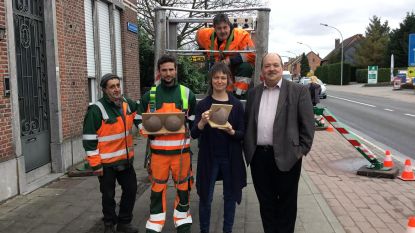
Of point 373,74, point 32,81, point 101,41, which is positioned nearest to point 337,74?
point 373,74

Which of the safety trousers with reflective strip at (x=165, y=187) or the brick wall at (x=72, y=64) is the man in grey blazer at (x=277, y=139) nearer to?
the safety trousers with reflective strip at (x=165, y=187)

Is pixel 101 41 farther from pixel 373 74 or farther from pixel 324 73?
pixel 324 73

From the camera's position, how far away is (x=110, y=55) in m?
10.7

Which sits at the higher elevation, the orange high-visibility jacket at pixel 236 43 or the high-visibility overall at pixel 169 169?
the orange high-visibility jacket at pixel 236 43

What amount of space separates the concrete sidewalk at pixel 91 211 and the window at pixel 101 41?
11.3ft

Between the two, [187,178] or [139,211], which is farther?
[139,211]

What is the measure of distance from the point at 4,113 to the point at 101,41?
469 centimetres

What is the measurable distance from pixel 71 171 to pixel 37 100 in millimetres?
1363

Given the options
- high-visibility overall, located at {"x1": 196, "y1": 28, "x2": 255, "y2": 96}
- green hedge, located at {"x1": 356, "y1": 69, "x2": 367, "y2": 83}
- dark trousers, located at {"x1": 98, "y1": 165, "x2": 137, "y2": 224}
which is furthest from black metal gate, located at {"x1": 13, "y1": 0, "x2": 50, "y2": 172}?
green hedge, located at {"x1": 356, "y1": 69, "x2": 367, "y2": 83}

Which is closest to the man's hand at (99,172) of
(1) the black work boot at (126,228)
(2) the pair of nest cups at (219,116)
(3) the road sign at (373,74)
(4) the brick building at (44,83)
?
(1) the black work boot at (126,228)

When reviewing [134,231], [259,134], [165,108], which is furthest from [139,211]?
[259,134]

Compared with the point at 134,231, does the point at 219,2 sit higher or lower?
higher

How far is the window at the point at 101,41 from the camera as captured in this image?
30.3ft

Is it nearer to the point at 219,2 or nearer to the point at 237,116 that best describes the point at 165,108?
the point at 237,116
